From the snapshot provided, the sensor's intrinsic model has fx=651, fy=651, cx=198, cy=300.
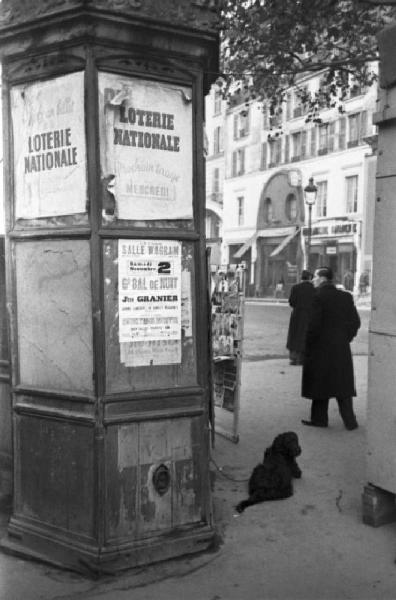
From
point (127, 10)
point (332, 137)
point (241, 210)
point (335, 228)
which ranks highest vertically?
point (332, 137)

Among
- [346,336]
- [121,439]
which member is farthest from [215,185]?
[121,439]

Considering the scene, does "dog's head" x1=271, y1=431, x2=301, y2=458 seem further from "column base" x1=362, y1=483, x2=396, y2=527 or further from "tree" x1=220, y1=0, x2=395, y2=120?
"tree" x1=220, y1=0, x2=395, y2=120

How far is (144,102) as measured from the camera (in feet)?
12.1

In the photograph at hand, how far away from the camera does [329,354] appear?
693cm

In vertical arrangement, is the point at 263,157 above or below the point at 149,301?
above

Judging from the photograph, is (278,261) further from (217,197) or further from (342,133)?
(217,197)

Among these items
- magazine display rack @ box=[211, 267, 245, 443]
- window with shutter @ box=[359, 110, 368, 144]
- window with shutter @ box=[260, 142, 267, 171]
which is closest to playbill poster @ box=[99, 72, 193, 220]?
magazine display rack @ box=[211, 267, 245, 443]

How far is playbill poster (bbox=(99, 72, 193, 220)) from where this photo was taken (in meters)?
3.58

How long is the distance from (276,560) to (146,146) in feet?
8.26

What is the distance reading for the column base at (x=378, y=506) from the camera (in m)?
4.21

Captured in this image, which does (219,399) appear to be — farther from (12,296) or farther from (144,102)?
(144,102)

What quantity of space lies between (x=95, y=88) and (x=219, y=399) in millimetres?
3807

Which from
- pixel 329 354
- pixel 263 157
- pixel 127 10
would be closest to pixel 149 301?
pixel 127 10

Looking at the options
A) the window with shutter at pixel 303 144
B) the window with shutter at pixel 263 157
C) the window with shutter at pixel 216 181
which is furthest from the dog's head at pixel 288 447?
the window with shutter at pixel 216 181
